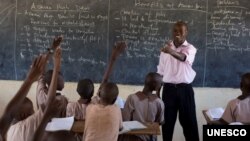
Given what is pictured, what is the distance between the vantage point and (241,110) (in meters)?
3.43

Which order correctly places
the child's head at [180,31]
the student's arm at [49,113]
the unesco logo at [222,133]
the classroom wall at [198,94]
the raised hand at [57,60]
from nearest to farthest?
the student's arm at [49,113], the unesco logo at [222,133], the raised hand at [57,60], the child's head at [180,31], the classroom wall at [198,94]

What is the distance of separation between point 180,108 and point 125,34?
107 cm

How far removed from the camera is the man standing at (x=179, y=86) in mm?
4438

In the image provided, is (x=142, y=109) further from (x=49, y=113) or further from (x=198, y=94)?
(x=49, y=113)

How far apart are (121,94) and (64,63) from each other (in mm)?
732

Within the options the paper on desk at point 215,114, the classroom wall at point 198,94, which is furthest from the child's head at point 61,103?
the classroom wall at point 198,94

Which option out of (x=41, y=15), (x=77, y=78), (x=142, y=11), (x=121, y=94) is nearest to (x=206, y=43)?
(x=142, y=11)

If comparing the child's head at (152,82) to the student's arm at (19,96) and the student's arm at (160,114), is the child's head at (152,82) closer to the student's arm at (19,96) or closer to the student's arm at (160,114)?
the student's arm at (160,114)

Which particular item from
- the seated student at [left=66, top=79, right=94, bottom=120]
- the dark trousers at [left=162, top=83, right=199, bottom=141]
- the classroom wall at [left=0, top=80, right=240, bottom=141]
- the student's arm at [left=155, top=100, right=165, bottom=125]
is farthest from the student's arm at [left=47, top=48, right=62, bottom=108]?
the classroom wall at [left=0, top=80, right=240, bottom=141]

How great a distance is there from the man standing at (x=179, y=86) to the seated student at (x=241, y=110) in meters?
0.98

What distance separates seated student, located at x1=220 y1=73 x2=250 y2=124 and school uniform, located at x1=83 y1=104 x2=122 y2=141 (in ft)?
3.06

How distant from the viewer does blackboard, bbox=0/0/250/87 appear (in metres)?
4.93

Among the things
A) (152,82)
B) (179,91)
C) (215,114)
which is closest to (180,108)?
(179,91)

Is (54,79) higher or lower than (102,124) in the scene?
higher
